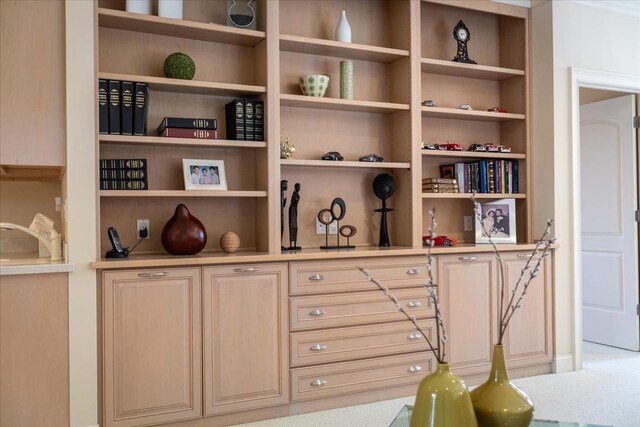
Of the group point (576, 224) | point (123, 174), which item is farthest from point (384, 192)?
point (123, 174)

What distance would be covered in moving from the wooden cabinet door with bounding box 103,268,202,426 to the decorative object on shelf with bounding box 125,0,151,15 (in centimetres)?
148

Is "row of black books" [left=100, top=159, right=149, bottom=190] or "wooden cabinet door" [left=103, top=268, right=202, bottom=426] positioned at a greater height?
"row of black books" [left=100, top=159, right=149, bottom=190]

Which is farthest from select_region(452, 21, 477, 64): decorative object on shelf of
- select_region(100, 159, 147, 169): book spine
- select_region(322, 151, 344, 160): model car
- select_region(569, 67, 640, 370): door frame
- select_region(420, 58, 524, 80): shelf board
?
select_region(100, 159, 147, 169): book spine

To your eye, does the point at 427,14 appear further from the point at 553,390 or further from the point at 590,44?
the point at 553,390

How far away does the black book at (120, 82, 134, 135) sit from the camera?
10.2 ft

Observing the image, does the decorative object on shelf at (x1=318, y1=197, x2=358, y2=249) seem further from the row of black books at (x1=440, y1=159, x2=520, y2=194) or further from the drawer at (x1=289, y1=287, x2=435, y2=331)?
the row of black books at (x1=440, y1=159, x2=520, y2=194)

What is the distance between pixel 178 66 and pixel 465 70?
82.1 inches

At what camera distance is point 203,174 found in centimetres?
343

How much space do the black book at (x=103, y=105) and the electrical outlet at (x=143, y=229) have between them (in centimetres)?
61

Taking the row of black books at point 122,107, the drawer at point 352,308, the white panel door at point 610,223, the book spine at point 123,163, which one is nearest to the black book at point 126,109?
the row of black books at point 122,107

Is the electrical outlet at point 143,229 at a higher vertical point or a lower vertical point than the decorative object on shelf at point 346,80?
lower

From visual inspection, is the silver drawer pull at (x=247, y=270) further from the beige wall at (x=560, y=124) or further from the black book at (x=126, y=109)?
the beige wall at (x=560, y=124)

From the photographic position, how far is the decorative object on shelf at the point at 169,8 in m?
3.29

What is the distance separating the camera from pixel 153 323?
2.94 m
